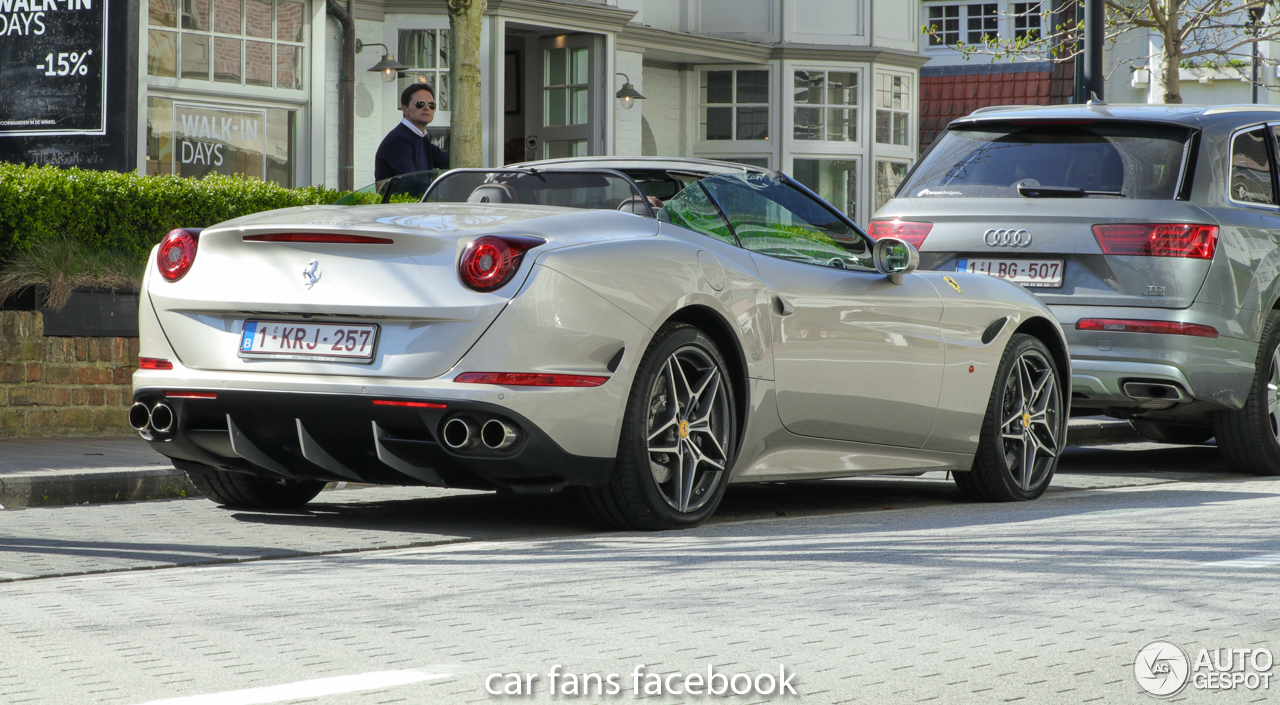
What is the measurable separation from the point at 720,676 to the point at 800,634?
21.0 inches

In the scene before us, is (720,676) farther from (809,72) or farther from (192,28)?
(809,72)

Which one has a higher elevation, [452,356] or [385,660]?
[452,356]

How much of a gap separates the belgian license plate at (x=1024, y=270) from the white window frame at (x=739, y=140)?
664 inches

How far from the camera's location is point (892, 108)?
87.1 feet

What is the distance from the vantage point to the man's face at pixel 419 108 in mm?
11102

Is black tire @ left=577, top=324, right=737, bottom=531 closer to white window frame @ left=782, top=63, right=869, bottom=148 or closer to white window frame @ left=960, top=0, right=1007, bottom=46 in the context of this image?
white window frame @ left=782, top=63, right=869, bottom=148

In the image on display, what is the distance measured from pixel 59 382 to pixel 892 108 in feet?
60.8

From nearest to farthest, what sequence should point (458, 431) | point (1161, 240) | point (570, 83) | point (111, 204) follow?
point (458, 431), point (1161, 240), point (111, 204), point (570, 83)

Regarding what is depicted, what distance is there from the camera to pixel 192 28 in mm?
17688

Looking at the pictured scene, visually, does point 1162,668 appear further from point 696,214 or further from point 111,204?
point 111,204

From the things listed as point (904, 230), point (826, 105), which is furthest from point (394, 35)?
point (904, 230)

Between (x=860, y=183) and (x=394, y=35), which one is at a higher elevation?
(x=394, y=35)

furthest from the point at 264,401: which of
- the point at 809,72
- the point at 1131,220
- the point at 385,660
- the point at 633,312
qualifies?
the point at 809,72

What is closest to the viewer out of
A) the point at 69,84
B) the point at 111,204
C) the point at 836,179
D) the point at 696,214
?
the point at 696,214
